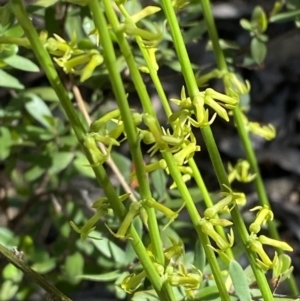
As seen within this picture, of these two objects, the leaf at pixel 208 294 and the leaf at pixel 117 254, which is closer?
the leaf at pixel 208 294

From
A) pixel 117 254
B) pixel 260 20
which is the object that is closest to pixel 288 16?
pixel 260 20

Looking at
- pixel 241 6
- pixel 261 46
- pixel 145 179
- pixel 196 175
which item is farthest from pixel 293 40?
pixel 145 179

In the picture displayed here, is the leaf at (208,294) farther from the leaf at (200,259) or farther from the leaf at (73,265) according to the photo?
the leaf at (73,265)

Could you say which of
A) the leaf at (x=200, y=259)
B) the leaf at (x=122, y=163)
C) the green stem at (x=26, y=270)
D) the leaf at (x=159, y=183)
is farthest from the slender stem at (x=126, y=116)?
the leaf at (x=122, y=163)

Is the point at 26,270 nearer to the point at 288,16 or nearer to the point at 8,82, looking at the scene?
the point at 8,82

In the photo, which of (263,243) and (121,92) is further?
(263,243)

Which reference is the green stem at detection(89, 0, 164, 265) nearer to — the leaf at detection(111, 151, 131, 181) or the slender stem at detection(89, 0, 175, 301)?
the slender stem at detection(89, 0, 175, 301)

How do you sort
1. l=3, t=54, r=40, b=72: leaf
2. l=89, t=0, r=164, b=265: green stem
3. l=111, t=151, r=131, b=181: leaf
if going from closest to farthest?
1. l=89, t=0, r=164, b=265: green stem
2. l=3, t=54, r=40, b=72: leaf
3. l=111, t=151, r=131, b=181: leaf

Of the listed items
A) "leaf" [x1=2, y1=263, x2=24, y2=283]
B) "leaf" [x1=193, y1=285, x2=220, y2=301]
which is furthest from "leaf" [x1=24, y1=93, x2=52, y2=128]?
"leaf" [x1=193, y1=285, x2=220, y2=301]
